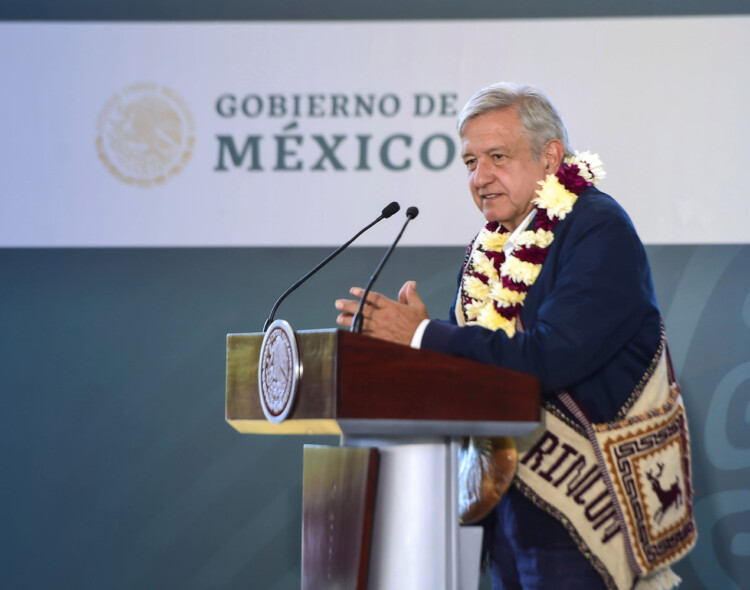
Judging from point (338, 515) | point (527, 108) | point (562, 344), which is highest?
point (527, 108)

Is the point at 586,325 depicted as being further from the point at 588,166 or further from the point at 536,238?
the point at 588,166

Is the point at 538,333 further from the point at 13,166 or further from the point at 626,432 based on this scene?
the point at 13,166

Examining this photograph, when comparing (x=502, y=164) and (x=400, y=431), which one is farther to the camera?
(x=502, y=164)

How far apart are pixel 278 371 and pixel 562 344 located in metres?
0.55

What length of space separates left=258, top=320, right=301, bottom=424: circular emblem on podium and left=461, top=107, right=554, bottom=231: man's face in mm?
743

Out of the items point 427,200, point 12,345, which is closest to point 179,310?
point 12,345

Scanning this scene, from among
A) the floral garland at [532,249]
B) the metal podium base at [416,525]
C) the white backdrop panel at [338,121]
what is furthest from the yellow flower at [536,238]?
the white backdrop panel at [338,121]

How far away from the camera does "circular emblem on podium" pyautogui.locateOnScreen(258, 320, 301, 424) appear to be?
62.5 inches

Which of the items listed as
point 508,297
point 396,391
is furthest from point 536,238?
point 396,391

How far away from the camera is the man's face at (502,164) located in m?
2.13

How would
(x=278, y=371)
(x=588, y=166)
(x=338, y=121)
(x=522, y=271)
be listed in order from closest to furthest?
(x=278, y=371) < (x=522, y=271) < (x=588, y=166) < (x=338, y=121)

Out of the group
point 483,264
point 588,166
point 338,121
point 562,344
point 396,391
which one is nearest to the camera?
point 396,391

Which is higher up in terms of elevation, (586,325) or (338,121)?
(338,121)

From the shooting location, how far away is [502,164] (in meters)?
2.15
